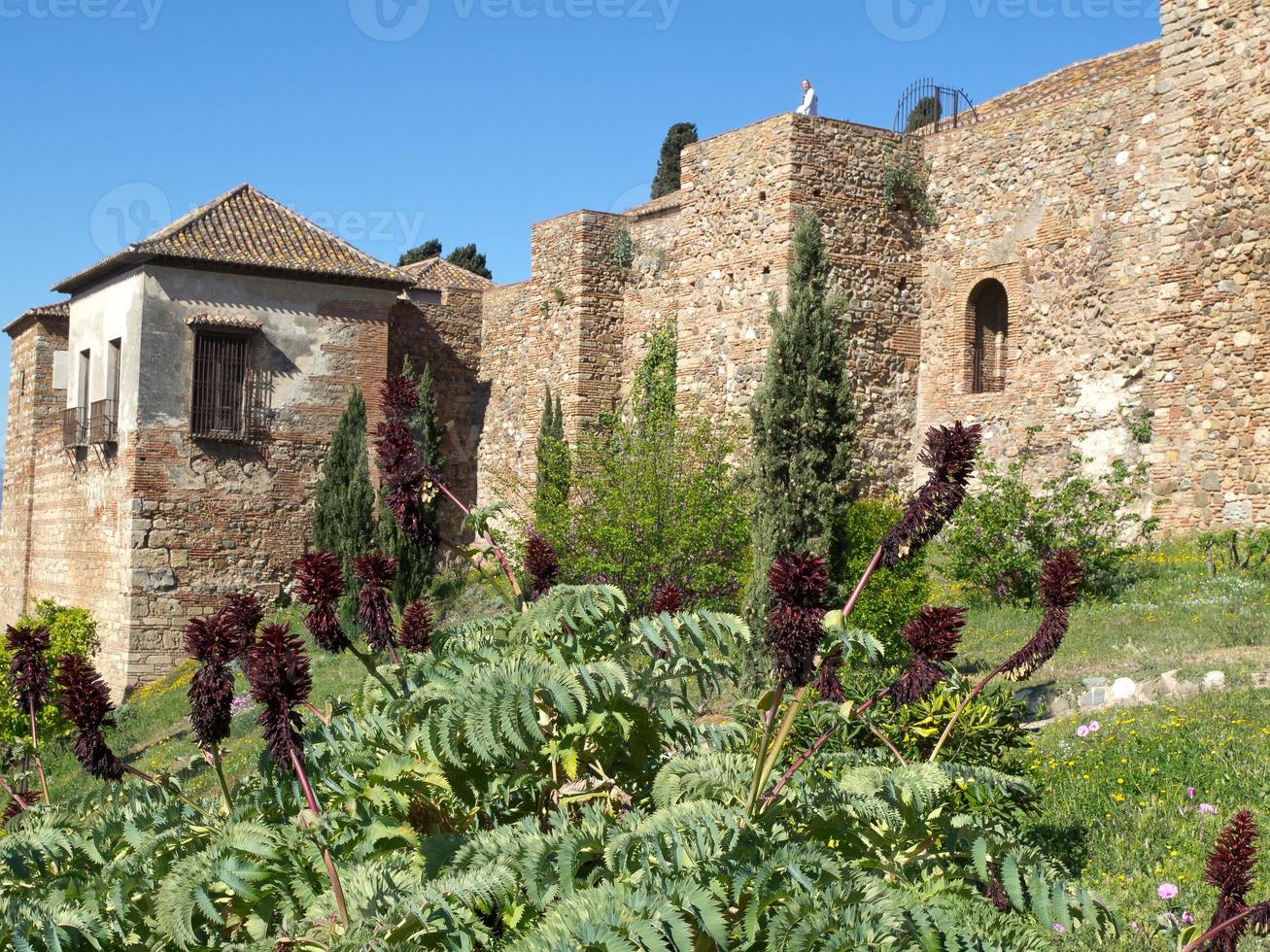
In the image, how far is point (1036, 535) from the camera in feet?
42.6

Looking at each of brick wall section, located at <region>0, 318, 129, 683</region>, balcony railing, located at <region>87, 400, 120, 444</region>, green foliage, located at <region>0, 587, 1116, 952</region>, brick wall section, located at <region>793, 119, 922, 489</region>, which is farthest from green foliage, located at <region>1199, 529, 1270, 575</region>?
balcony railing, located at <region>87, 400, 120, 444</region>

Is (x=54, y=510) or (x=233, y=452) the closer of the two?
(x=233, y=452)

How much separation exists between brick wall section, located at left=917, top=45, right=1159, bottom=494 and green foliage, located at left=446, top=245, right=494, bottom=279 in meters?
27.2

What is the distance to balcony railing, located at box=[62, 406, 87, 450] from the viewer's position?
23.4 meters

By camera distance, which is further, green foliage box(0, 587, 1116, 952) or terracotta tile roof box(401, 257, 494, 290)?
terracotta tile roof box(401, 257, 494, 290)

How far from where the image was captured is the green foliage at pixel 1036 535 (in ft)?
41.6

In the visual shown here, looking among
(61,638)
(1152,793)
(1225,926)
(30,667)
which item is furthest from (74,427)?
(1225,926)

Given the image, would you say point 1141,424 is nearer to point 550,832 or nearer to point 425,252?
point 550,832

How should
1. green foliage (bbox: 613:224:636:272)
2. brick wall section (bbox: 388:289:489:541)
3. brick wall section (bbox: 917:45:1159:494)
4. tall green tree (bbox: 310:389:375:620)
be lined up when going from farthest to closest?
brick wall section (bbox: 388:289:489:541) < tall green tree (bbox: 310:389:375:620) < green foliage (bbox: 613:224:636:272) < brick wall section (bbox: 917:45:1159:494)

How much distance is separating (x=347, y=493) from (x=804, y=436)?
12.1m

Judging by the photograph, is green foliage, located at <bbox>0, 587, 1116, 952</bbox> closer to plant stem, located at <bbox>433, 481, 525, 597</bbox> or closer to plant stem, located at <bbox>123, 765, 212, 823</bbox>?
plant stem, located at <bbox>123, 765, 212, 823</bbox>

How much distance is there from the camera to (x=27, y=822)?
147 inches

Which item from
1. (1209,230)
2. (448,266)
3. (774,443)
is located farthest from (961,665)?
(448,266)

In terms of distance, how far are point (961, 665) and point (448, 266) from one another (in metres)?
19.5
